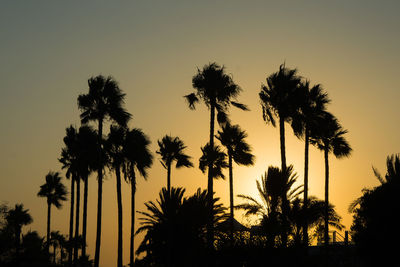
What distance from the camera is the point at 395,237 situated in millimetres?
34500

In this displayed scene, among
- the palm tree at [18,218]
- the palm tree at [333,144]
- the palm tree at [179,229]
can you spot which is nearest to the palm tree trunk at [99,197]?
the palm tree at [179,229]

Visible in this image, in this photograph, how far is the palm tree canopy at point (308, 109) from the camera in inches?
1592

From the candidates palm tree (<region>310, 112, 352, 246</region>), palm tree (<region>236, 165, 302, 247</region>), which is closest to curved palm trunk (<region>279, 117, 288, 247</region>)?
palm tree (<region>236, 165, 302, 247</region>)

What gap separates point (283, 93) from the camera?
3903cm

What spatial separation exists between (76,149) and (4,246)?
60.8 feet

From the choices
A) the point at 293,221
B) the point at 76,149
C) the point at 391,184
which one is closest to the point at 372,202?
the point at 391,184

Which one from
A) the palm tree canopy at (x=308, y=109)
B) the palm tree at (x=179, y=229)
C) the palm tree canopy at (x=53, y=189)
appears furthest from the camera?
the palm tree canopy at (x=53, y=189)

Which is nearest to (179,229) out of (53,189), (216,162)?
(216,162)

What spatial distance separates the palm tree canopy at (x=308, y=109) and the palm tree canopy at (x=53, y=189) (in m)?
42.4

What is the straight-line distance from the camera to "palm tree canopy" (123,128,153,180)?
43.8m

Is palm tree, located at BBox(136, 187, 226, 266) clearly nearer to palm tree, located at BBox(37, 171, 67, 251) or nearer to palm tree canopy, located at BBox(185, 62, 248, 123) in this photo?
palm tree canopy, located at BBox(185, 62, 248, 123)

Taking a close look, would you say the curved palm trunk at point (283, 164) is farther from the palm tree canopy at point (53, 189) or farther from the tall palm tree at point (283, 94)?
the palm tree canopy at point (53, 189)

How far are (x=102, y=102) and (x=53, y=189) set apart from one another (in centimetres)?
3648

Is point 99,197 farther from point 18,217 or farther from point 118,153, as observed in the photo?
point 18,217
